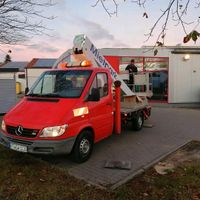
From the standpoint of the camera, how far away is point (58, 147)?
21.0 ft

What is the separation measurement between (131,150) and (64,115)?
2.53 meters

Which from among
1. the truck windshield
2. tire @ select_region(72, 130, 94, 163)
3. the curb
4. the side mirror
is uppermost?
the truck windshield

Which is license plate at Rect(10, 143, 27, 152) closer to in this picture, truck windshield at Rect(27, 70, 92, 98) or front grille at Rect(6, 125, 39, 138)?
front grille at Rect(6, 125, 39, 138)

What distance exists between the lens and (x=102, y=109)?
7.77 m

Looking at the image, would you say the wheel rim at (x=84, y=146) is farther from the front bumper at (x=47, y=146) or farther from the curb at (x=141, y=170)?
the curb at (x=141, y=170)

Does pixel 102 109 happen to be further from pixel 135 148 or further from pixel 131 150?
pixel 135 148

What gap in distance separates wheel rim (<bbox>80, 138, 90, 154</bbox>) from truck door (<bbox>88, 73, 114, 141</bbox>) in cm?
44

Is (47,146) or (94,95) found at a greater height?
(94,95)

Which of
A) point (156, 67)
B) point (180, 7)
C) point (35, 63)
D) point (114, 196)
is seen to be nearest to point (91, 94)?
point (114, 196)

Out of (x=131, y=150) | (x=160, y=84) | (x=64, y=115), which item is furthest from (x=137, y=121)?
(x=160, y=84)

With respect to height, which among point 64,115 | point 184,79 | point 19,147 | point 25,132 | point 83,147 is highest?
point 184,79

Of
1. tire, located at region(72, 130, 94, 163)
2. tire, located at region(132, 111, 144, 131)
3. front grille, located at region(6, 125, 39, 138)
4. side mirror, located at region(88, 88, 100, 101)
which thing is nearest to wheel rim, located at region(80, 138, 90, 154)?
tire, located at region(72, 130, 94, 163)

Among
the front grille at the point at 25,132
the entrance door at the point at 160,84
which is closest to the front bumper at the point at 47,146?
the front grille at the point at 25,132

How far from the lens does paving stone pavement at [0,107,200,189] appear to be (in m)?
6.27
